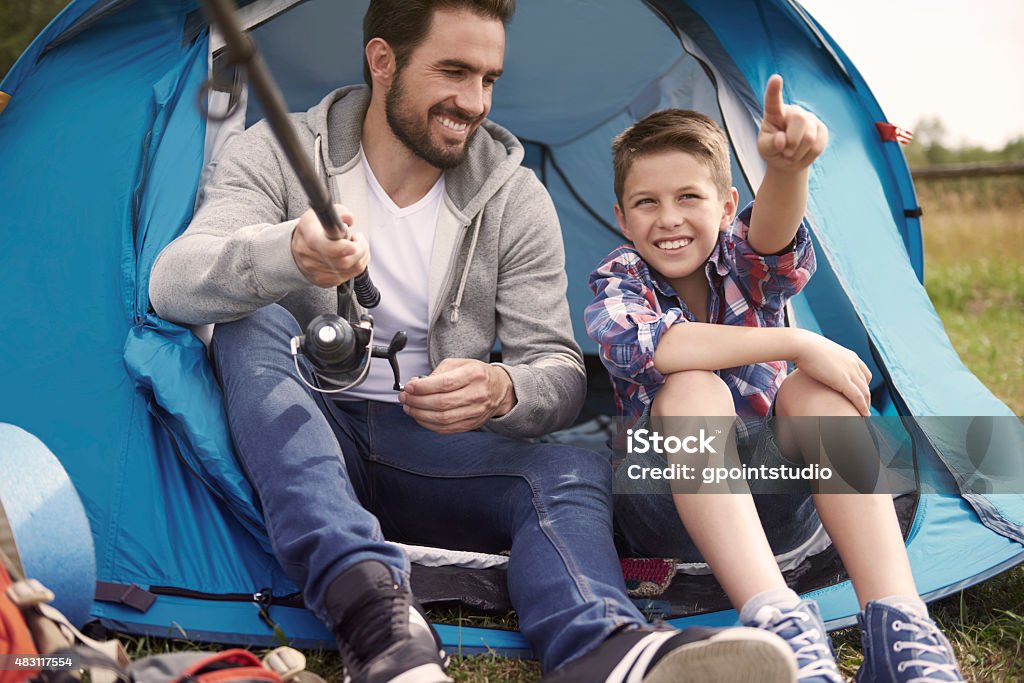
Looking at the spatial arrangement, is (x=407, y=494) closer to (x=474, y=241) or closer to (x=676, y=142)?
(x=474, y=241)

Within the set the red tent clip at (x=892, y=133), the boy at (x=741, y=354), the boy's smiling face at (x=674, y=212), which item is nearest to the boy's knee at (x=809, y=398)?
the boy at (x=741, y=354)

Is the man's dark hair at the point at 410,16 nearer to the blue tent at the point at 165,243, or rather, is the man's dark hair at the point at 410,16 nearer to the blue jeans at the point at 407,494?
the blue tent at the point at 165,243

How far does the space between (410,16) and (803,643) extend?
4.68 feet

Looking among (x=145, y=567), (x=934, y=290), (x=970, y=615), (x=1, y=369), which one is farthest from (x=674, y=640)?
(x=934, y=290)

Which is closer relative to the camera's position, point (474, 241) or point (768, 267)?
point (768, 267)

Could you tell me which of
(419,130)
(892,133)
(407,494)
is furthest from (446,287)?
(892,133)

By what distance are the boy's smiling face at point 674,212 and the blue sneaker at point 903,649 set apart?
2.30 feet

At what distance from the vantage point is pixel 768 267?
177 cm

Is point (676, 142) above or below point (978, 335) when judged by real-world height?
above

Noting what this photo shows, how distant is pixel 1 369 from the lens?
6.08 feet

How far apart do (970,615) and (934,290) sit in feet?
12.4

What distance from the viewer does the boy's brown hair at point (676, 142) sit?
1876 millimetres

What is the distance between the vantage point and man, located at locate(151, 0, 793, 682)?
137 centimetres

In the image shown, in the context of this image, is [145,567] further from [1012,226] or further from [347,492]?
[1012,226]
